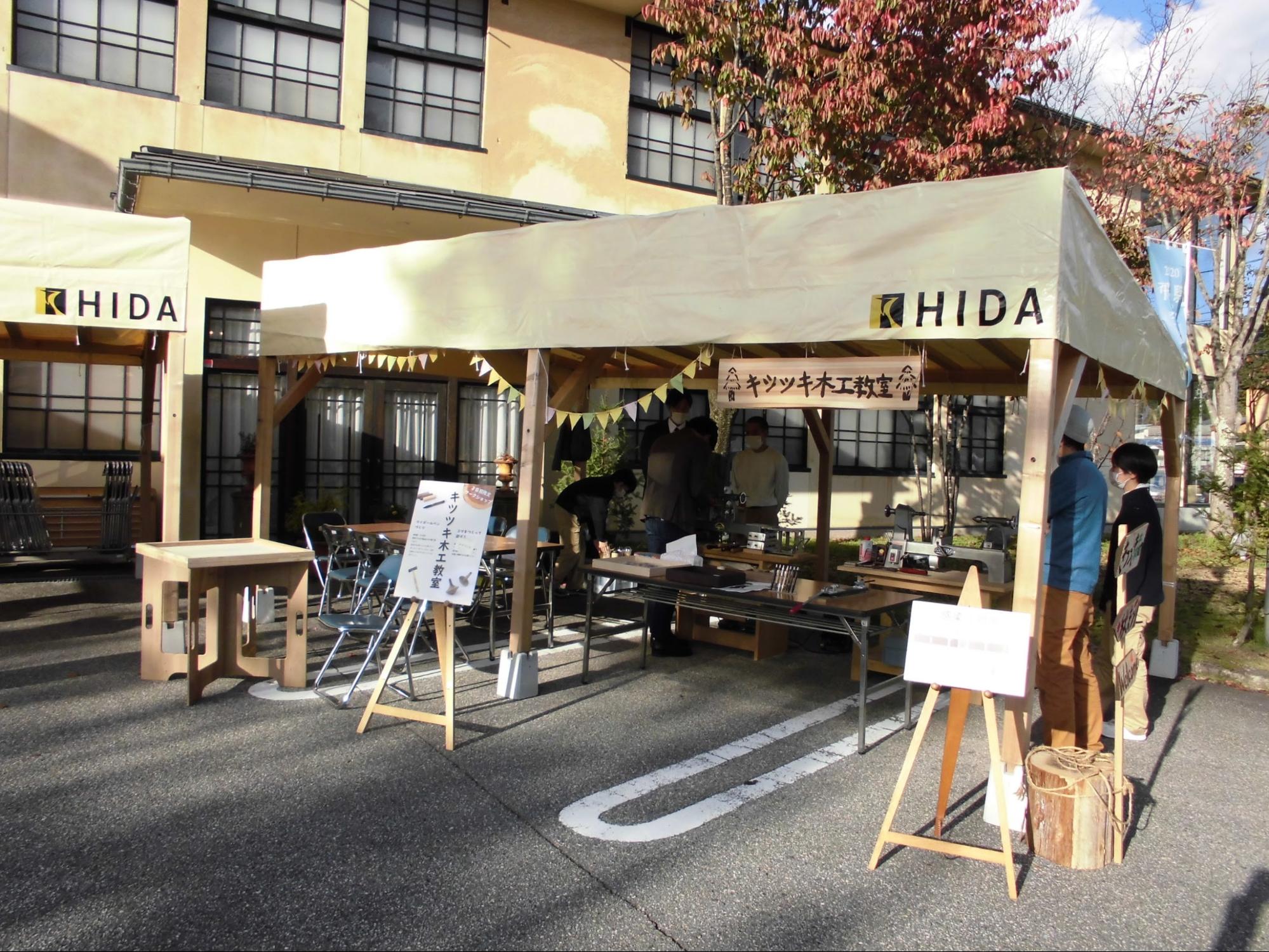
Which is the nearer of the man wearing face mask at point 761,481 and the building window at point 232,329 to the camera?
the man wearing face mask at point 761,481

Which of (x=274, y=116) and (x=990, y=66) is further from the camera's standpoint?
(x=274, y=116)

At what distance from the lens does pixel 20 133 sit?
31.8 feet

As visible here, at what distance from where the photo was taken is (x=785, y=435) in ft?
46.2

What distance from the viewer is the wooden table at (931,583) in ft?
19.5

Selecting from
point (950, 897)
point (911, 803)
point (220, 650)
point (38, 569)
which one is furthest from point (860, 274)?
point (38, 569)

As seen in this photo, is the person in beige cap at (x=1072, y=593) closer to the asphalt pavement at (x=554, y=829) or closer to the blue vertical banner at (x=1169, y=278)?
the asphalt pavement at (x=554, y=829)

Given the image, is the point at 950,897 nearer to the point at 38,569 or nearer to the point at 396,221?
the point at 396,221

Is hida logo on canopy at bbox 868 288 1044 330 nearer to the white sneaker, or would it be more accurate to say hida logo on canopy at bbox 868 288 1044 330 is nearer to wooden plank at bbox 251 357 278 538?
the white sneaker

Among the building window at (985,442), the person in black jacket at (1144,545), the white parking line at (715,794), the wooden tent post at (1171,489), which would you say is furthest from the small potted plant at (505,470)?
the building window at (985,442)

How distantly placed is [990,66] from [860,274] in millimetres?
6422

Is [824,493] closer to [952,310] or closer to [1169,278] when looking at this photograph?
[952,310]

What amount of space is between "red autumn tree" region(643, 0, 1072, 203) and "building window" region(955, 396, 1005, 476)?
6720 mm

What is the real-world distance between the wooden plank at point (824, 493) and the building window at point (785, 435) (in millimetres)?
4803

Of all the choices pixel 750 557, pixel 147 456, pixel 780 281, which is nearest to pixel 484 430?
pixel 147 456
